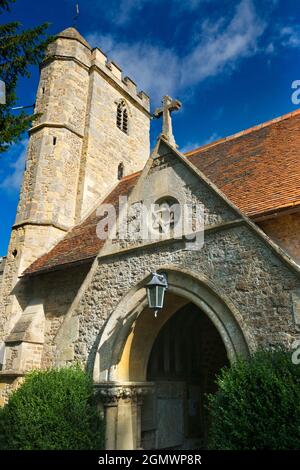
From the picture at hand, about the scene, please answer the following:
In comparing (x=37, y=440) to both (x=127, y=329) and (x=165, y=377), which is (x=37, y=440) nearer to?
(x=127, y=329)

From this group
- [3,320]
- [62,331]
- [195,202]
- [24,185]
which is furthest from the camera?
[24,185]

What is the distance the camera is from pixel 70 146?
542 inches

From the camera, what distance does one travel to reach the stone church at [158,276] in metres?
5.99

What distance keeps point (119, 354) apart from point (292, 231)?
3723 millimetres

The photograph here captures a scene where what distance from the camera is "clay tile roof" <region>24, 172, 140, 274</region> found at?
9567mm

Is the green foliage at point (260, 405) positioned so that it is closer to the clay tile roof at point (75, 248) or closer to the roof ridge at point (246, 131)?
the clay tile roof at point (75, 248)

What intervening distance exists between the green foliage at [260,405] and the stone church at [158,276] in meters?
0.48

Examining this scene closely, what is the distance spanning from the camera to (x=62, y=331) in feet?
25.3

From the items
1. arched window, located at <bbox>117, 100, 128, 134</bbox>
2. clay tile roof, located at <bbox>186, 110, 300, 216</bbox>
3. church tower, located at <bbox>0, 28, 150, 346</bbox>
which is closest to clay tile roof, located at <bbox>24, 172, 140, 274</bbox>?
church tower, located at <bbox>0, 28, 150, 346</bbox>

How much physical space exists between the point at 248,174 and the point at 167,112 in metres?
2.43

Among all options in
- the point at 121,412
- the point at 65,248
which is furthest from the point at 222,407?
the point at 65,248

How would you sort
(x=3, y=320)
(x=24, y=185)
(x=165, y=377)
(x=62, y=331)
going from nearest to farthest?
1. (x=62, y=331)
2. (x=165, y=377)
3. (x=3, y=320)
4. (x=24, y=185)

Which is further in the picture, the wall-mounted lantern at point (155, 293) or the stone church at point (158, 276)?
the wall-mounted lantern at point (155, 293)

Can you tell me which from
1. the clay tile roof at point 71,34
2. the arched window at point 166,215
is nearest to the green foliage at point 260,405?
the arched window at point 166,215
